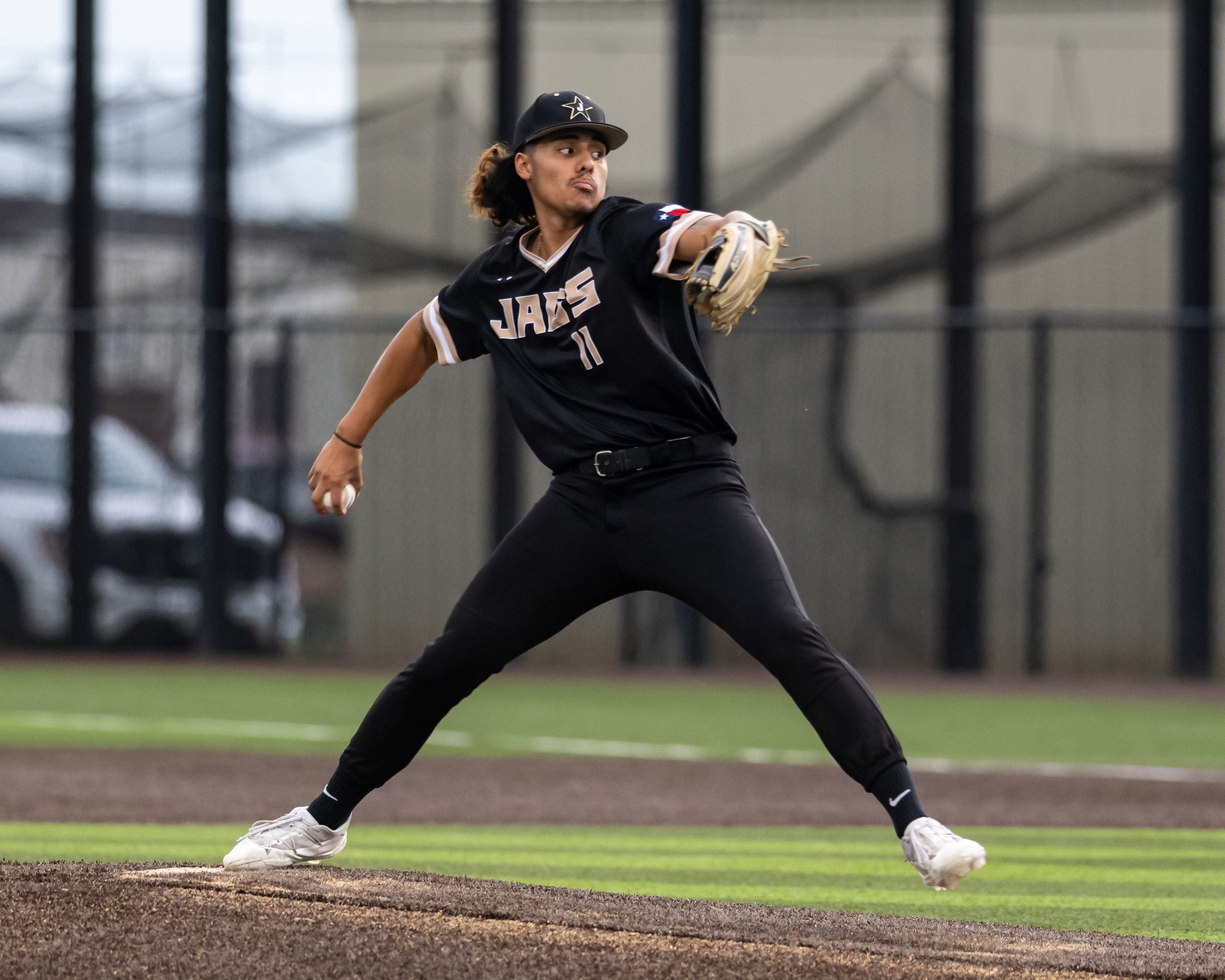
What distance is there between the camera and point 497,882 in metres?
4.73

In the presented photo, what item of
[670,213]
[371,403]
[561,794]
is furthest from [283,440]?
[670,213]

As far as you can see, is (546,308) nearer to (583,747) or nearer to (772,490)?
(583,747)

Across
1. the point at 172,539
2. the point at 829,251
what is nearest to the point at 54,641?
the point at 172,539

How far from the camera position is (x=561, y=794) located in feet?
26.0

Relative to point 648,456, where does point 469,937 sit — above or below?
below

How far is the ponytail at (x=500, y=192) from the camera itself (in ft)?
15.4

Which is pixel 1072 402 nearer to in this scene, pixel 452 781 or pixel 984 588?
pixel 984 588

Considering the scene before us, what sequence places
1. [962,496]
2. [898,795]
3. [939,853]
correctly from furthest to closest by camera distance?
[962,496] < [898,795] < [939,853]

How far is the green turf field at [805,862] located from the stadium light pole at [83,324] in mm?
9915

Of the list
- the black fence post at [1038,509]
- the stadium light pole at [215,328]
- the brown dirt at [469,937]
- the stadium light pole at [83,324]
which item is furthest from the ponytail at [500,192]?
the stadium light pole at [83,324]

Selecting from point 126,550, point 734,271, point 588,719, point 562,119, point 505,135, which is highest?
point 505,135

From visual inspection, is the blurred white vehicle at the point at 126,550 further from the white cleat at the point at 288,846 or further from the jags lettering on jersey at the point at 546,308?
the jags lettering on jersey at the point at 546,308

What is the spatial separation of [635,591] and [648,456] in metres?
0.35

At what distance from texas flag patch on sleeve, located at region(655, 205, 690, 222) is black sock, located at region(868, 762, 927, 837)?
139 centimetres
